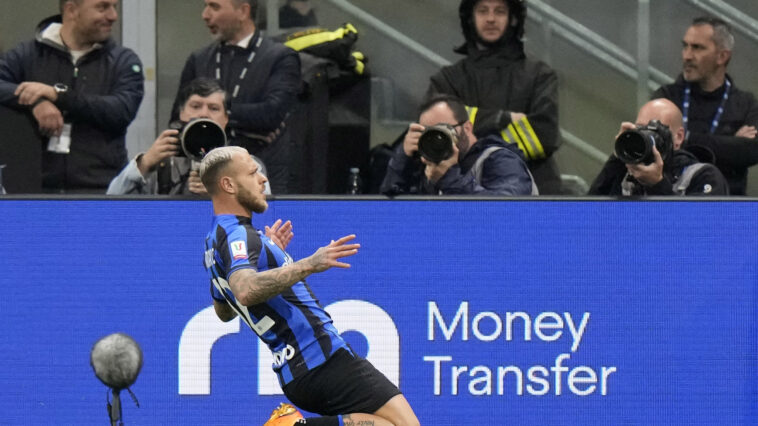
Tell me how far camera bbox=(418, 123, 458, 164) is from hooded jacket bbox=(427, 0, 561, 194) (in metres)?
0.44

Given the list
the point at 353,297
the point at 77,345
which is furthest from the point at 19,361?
the point at 353,297

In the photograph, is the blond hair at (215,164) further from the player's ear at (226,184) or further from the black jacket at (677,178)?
the black jacket at (677,178)

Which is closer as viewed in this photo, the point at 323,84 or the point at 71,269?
the point at 71,269

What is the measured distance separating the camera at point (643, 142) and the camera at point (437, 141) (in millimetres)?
778

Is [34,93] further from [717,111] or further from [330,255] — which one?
[717,111]

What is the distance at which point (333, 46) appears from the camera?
747 cm

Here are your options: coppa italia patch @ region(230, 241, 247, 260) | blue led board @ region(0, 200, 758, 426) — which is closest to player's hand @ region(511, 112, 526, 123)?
blue led board @ region(0, 200, 758, 426)

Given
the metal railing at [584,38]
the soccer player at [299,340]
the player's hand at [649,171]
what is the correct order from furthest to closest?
1. the metal railing at [584,38]
2. the player's hand at [649,171]
3. the soccer player at [299,340]

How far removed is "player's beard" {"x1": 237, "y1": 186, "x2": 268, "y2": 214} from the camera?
227 inches

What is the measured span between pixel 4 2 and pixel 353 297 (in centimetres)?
246

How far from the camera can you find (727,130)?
7113 mm

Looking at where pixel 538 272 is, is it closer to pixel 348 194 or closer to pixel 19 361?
pixel 348 194

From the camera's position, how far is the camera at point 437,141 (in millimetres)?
6730

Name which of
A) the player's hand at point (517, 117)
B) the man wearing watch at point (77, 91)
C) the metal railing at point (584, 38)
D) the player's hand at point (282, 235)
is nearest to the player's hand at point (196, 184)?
the man wearing watch at point (77, 91)
